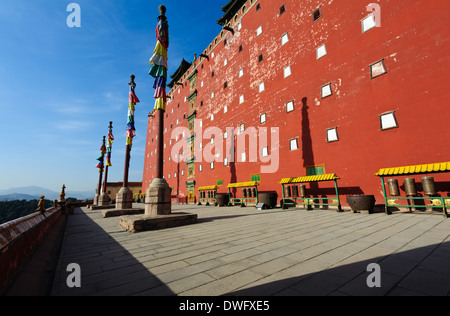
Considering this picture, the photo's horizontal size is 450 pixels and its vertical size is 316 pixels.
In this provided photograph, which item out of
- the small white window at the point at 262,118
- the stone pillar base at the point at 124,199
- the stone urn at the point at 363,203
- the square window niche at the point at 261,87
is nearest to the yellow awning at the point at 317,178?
the stone urn at the point at 363,203

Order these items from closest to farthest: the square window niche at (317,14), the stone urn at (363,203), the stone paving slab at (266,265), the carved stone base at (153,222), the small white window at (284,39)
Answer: the stone paving slab at (266,265)
the carved stone base at (153,222)
the stone urn at (363,203)
the square window niche at (317,14)
the small white window at (284,39)

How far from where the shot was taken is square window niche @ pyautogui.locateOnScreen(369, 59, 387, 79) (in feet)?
31.0

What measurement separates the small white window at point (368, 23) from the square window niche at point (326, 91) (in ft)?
10.2

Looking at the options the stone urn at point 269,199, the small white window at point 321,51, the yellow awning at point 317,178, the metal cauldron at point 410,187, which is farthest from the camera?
the stone urn at point 269,199

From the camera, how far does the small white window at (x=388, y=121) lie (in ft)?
29.0

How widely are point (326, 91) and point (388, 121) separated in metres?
3.79

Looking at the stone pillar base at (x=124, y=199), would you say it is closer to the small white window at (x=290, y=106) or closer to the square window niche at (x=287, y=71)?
the small white window at (x=290, y=106)

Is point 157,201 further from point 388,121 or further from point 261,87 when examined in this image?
point 261,87

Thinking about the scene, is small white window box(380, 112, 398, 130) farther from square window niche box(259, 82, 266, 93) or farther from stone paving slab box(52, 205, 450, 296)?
square window niche box(259, 82, 266, 93)

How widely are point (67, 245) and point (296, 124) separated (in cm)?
1268

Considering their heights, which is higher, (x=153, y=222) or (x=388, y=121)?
(x=388, y=121)

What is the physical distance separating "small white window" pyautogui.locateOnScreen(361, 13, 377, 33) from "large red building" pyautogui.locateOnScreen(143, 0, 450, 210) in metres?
0.05

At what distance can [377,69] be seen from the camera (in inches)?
380

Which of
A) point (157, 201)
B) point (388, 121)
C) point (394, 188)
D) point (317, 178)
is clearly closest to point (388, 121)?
point (388, 121)
